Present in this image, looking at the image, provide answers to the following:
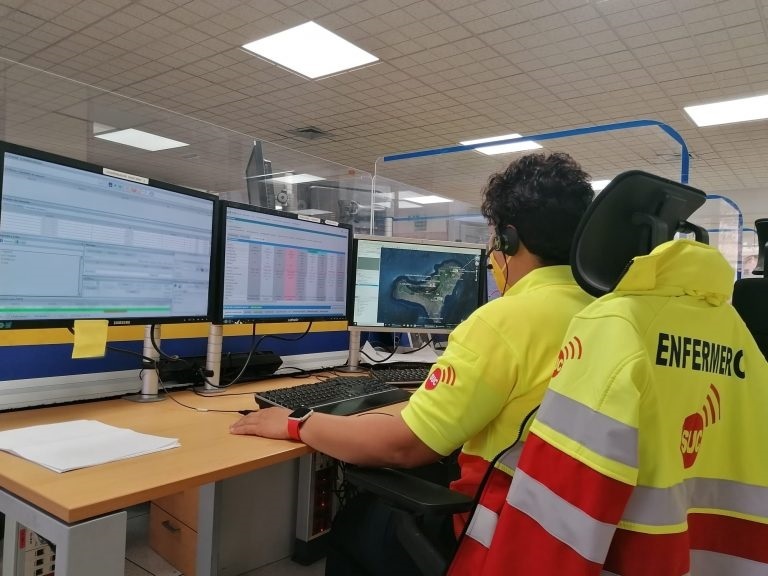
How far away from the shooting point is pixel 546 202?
3.63ft

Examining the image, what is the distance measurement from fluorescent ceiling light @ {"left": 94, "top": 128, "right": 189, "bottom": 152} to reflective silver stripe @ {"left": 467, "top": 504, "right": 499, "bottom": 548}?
7853 millimetres

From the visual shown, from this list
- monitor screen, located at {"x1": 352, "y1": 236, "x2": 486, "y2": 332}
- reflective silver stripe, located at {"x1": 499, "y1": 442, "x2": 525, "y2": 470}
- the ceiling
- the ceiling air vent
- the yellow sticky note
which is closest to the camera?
reflective silver stripe, located at {"x1": 499, "y1": 442, "x2": 525, "y2": 470}

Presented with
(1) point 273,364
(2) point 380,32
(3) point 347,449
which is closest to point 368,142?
(2) point 380,32

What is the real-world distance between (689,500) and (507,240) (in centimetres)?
57

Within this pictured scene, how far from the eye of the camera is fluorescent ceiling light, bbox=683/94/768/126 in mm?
5633

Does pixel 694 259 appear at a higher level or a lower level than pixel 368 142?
lower

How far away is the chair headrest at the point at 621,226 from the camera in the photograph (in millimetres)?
784

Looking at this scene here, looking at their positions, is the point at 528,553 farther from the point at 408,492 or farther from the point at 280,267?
the point at 280,267

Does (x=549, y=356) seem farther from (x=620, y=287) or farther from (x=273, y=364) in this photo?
(x=273, y=364)

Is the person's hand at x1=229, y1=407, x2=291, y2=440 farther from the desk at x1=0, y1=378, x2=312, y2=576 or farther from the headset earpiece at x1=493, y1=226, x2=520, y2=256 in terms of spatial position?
the headset earpiece at x1=493, y1=226, x2=520, y2=256

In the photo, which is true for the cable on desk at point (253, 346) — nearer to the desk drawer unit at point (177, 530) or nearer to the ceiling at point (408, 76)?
the desk drawer unit at point (177, 530)

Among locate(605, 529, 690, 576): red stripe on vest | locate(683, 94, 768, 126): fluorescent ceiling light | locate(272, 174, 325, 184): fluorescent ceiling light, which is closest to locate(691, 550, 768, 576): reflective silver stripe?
locate(605, 529, 690, 576): red stripe on vest

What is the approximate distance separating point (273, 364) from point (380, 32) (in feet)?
11.8

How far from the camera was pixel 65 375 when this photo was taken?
1353 millimetres
